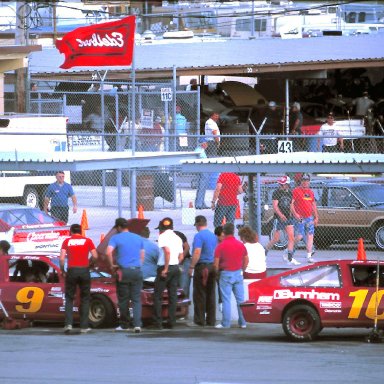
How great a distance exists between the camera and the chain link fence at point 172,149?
23562 mm

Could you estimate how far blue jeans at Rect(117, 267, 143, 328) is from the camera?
662 inches

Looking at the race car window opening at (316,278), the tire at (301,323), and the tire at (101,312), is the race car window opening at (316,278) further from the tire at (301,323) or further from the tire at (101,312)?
the tire at (101,312)

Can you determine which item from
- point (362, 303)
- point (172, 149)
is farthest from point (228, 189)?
point (172, 149)

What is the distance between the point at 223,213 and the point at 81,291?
5.05m

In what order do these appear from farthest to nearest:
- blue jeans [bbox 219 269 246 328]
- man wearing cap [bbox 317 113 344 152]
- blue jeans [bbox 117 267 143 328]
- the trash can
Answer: man wearing cap [bbox 317 113 344 152] < the trash can < blue jeans [bbox 219 269 246 328] < blue jeans [bbox 117 267 143 328]

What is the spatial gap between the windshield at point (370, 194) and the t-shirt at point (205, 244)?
273 inches

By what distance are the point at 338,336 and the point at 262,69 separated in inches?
876

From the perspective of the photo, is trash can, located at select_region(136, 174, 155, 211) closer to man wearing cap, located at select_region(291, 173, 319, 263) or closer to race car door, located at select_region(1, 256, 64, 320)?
man wearing cap, located at select_region(291, 173, 319, 263)

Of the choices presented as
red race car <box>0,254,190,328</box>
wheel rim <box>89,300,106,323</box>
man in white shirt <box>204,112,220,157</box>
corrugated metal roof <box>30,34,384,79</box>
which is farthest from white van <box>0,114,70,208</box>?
wheel rim <box>89,300,106,323</box>

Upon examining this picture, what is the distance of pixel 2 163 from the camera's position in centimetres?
1888

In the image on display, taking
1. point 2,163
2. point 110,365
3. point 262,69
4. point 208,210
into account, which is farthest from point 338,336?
point 262,69

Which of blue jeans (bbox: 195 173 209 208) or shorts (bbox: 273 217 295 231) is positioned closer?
shorts (bbox: 273 217 295 231)

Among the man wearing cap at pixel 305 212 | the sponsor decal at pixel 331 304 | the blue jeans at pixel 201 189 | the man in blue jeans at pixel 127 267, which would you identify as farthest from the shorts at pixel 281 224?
the sponsor decal at pixel 331 304

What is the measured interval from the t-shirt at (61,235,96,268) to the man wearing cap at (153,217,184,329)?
1.08 metres
